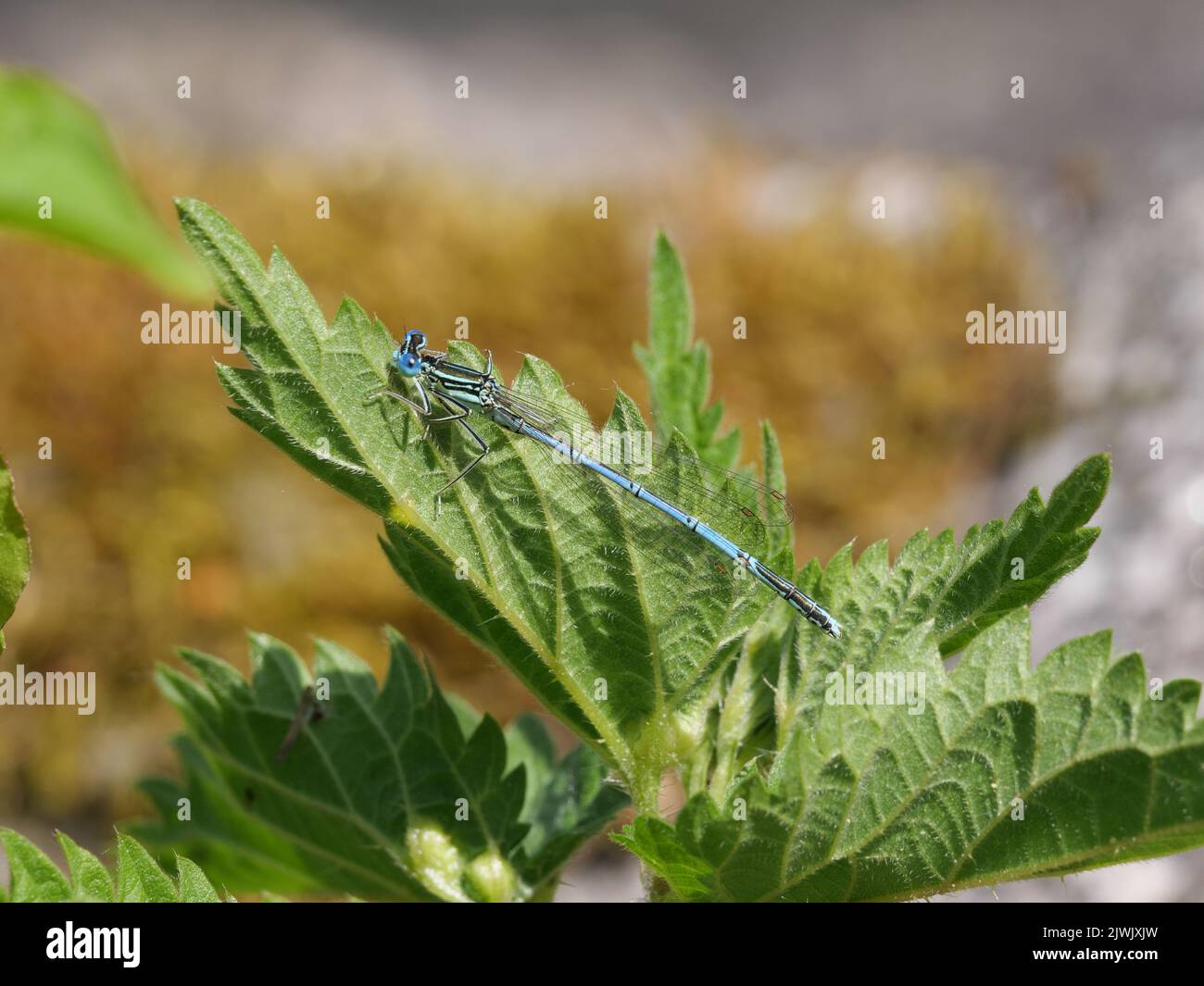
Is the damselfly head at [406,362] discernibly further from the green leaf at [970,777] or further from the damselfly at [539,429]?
the green leaf at [970,777]

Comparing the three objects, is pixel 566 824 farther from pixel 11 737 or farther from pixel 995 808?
pixel 11 737

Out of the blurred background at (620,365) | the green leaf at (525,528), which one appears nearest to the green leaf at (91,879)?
the green leaf at (525,528)

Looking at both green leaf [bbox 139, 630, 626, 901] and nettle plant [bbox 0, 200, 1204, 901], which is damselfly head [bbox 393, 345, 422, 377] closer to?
nettle plant [bbox 0, 200, 1204, 901]

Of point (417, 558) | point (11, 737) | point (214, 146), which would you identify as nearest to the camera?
point (417, 558)

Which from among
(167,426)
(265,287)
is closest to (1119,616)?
(265,287)

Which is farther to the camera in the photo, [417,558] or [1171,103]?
[1171,103]

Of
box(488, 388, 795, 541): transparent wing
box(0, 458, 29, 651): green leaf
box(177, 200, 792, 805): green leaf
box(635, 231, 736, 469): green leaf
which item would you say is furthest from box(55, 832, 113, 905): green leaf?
box(635, 231, 736, 469): green leaf

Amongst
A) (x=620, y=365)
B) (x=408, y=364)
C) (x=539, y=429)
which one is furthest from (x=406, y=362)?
(x=620, y=365)
